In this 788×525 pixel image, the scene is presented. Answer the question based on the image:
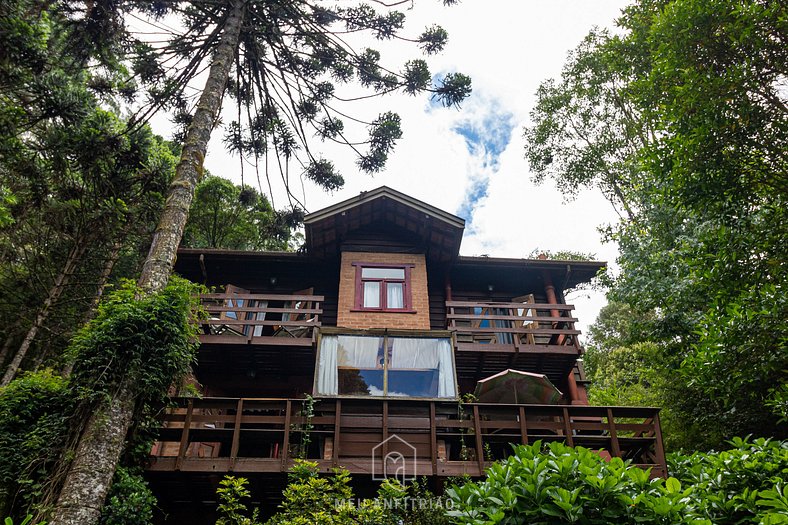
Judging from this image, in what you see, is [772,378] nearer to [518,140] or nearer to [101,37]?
[101,37]

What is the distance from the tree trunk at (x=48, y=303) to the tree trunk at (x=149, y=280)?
24.3ft

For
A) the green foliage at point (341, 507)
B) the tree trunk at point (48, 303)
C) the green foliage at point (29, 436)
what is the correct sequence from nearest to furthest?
the green foliage at point (29, 436) < the green foliage at point (341, 507) < the tree trunk at point (48, 303)

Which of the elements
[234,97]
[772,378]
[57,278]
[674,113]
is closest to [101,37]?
[234,97]

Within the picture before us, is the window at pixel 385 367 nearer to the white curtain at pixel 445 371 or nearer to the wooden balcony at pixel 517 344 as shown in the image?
the white curtain at pixel 445 371

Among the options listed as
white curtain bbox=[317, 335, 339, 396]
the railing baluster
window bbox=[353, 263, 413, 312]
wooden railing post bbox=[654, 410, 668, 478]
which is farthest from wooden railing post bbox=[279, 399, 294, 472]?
wooden railing post bbox=[654, 410, 668, 478]

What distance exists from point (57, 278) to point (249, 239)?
1103 cm

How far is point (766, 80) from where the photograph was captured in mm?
8602

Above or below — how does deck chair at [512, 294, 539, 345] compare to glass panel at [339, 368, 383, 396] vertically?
above

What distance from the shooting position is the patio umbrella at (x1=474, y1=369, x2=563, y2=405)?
35.9ft

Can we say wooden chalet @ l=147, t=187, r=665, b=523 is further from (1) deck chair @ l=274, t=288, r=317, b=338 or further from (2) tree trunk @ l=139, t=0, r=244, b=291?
(2) tree trunk @ l=139, t=0, r=244, b=291

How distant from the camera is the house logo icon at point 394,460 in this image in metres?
9.16

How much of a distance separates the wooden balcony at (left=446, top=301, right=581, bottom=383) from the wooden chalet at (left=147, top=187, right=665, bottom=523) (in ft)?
0.18

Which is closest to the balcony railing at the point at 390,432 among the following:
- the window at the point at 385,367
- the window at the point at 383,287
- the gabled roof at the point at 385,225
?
the window at the point at 385,367

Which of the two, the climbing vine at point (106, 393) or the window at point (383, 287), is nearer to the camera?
the climbing vine at point (106, 393)
